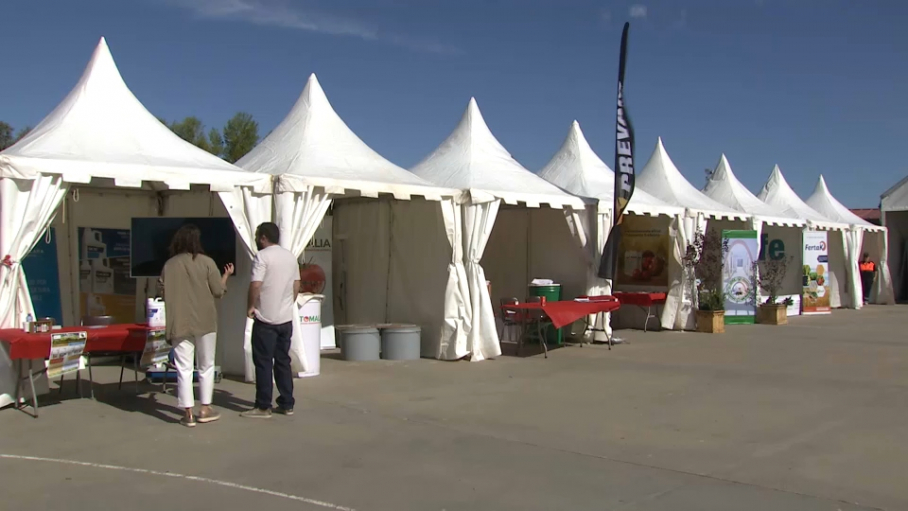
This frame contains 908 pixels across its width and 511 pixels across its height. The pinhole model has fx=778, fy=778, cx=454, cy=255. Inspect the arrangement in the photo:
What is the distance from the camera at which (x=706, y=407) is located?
7348 mm

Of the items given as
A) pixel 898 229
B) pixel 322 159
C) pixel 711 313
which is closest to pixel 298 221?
pixel 322 159

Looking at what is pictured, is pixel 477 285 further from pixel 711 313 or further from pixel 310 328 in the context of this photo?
pixel 711 313

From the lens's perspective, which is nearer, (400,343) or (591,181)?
(400,343)

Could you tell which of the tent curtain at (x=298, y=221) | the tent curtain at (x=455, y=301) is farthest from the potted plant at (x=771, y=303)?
the tent curtain at (x=298, y=221)

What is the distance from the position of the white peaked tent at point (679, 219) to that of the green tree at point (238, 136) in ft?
A: 55.9

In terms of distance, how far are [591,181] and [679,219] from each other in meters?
2.04

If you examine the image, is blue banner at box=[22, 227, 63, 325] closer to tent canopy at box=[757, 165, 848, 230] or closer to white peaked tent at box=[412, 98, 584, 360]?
white peaked tent at box=[412, 98, 584, 360]

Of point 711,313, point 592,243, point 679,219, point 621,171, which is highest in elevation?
point 621,171

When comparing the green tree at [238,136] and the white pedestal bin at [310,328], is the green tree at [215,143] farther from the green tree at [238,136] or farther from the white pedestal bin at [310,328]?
the white pedestal bin at [310,328]

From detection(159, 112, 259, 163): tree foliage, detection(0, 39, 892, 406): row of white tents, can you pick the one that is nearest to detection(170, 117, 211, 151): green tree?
detection(159, 112, 259, 163): tree foliage

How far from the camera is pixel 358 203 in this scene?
11891 mm

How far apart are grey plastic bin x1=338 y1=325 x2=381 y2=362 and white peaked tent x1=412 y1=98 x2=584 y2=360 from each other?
94 cm

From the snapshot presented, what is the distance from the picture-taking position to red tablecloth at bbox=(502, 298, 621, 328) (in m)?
10.3

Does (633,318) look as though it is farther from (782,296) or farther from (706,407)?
(706,407)
